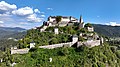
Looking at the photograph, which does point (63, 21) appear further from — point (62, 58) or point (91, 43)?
point (62, 58)

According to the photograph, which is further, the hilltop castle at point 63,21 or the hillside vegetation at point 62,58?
the hilltop castle at point 63,21

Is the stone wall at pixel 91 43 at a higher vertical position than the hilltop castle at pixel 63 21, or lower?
lower

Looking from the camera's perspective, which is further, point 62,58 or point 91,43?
point 91,43

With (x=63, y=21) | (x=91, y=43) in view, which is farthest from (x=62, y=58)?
(x=63, y=21)

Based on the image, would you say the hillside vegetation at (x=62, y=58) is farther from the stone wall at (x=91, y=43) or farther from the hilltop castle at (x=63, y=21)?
the hilltop castle at (x=63, y=21)

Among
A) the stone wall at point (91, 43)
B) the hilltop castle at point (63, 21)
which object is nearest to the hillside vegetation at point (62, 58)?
the stone wall at point (91, 43)

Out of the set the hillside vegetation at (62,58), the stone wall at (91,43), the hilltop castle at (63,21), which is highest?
the hilltop castle at (63,21)

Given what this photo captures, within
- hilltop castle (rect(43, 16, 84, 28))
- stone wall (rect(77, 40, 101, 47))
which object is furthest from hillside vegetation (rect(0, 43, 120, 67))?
hilltop castle (rect(43, 16, 84, 28))

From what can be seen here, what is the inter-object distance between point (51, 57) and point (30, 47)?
583cm

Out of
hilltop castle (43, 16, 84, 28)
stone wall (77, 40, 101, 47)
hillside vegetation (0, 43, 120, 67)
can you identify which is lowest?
hillside vegetation (0, 43, 120, 67)

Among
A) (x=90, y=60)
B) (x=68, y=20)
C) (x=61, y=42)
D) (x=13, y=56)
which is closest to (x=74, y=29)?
(x=68, y=20)

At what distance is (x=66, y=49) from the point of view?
51625 mm

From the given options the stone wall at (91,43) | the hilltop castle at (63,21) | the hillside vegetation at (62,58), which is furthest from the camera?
the hilltop castle at (63,21)

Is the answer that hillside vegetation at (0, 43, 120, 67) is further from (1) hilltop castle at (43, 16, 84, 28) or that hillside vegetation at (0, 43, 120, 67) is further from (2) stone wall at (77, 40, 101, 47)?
(1) hilltop castle at (43, 16, 84, 28)
